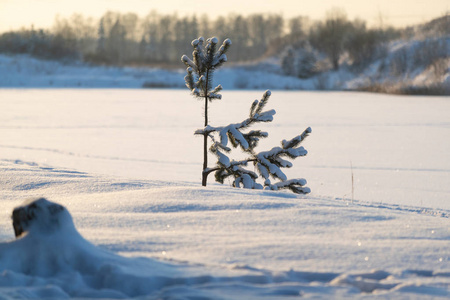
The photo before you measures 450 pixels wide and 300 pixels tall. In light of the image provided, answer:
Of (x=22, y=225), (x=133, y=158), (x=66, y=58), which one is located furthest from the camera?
(x=66, y=58)

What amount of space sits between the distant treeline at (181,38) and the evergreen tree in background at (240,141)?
38576mm

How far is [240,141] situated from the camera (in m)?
5.58

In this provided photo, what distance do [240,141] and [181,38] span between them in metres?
79.3

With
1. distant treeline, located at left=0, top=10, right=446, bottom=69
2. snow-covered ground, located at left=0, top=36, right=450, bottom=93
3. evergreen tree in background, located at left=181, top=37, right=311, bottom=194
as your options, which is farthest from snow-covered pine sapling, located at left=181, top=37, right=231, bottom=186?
distant treeline, located at left=0, top=10, right=446, bottom=69

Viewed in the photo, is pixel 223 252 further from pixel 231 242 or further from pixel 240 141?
pixel 240 141

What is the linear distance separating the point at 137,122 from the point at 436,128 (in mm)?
8225

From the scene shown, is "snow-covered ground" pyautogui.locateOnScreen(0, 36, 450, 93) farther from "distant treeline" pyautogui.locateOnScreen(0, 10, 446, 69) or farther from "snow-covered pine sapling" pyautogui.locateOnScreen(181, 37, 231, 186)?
"snow-covered pine sapling" pyautogui.locateOnScreen(181, 37, 231, 186)

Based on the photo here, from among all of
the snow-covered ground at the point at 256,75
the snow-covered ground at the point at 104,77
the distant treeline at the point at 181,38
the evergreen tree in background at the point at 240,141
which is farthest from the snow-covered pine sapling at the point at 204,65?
the distant treeline at the point at 181,38

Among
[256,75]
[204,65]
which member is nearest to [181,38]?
[256,75]

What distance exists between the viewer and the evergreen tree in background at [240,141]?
570cm

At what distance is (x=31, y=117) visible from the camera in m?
16.6

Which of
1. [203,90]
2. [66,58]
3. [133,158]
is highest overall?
[66,58]

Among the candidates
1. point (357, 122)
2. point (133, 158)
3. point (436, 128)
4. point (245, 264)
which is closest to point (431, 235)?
point (245, 264)

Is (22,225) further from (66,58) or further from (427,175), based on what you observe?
(66,58)
